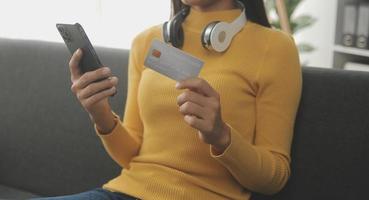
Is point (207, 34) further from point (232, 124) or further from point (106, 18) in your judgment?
point (106, 18)

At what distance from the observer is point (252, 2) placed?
3.74 feet

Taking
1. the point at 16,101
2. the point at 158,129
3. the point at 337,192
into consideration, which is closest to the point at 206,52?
the point at 158,129

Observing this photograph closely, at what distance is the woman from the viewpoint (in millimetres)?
1004

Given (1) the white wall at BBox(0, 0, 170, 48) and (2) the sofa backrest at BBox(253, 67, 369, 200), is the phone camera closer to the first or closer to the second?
(2) the sofa backrest at BBox(253, 67, 369, 200)

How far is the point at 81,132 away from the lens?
1.46m

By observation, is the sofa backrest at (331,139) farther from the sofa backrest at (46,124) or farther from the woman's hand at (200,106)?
the sofa backrest at (46,124)

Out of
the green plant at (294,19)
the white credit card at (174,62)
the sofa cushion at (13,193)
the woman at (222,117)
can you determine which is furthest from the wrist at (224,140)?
the green plant at (294,19)

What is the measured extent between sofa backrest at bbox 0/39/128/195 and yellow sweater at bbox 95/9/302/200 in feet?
1.06

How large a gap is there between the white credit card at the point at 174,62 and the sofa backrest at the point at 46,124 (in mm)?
550

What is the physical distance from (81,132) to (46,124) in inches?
5.7

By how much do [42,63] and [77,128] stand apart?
26 centimetres

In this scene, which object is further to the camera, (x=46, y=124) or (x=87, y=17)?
(x=87, y=17)

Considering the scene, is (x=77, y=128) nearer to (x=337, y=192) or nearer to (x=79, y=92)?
(x=79, y=92)

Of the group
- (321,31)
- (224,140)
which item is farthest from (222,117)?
(321,31)
